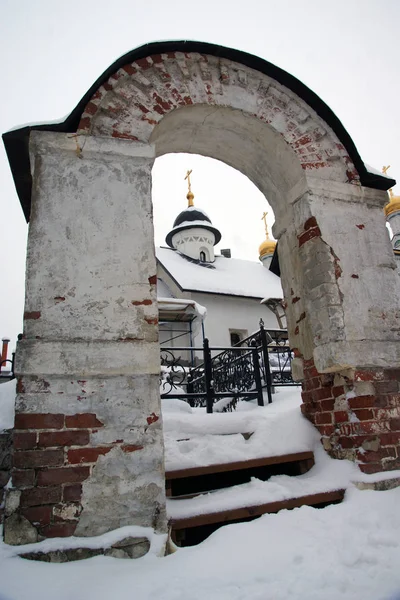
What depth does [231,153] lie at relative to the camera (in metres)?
4.83

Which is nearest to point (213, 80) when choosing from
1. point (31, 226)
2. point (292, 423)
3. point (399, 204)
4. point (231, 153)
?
point (231, 153)

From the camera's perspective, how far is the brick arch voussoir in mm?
3588

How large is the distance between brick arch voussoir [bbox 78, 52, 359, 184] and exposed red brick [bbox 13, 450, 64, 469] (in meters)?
2.46

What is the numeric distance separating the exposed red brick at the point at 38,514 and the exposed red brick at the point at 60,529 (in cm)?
4

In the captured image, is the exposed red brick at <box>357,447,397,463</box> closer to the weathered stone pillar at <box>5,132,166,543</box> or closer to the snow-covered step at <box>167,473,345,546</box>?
the snow-covered step at <box>167,473,345,546</box>

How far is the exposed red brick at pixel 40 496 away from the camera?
8.20 ft

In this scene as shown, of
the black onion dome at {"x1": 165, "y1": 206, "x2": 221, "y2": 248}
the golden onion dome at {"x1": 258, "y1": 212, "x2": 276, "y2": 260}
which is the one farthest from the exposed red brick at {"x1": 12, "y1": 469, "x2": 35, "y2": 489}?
the golden onion dome at {"x1": 258, "y1": 212, "x2": 276, "y2": 260}

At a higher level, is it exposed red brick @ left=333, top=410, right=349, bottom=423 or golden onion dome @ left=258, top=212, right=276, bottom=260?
golden onion dome @ left=258, top=212, right=276, bottom=260

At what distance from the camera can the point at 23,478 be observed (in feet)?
8.30

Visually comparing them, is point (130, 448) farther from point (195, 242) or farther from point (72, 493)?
point (195, 242)

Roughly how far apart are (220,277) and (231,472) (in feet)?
56.8

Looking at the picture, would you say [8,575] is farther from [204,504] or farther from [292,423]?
[292,423]

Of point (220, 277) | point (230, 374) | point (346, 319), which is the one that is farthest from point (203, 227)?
point (346, 319)

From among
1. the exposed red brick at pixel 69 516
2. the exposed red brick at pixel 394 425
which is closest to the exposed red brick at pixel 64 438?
the exposed red brick at pixel 69 516
